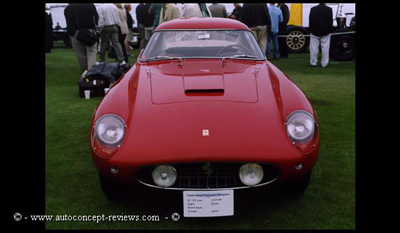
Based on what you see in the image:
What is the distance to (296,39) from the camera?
1275cm

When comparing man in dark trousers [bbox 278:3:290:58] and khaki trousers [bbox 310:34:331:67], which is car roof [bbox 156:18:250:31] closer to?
khaki trousers [bbox 310:34:331:67]

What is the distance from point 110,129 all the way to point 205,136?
0.62 meters

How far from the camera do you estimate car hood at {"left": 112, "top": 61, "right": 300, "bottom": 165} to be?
2.35 meters

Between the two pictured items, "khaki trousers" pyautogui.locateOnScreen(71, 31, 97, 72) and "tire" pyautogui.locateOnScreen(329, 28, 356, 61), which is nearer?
"khaki trousers" pyautogui.locateOnScreen(71, 31, 97, 72)

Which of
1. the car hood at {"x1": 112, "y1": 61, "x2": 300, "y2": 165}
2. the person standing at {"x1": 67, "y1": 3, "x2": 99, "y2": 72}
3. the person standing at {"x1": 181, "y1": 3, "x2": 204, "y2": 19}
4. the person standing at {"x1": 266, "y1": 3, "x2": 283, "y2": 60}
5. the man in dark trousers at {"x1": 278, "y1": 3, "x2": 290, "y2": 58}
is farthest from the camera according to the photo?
the man in dark trousers at {"x1": 278, "y1": 3, "x2": 290, "y2": 58}

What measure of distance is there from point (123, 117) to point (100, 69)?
411 centimetres

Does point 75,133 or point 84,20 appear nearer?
point 75,133

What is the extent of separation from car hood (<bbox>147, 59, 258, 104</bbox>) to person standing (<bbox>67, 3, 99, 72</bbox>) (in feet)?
15.2

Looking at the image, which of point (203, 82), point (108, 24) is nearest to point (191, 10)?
point (108, 24)

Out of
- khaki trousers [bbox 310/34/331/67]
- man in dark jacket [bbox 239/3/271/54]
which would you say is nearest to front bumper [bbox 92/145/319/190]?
man in dark jacket [bbox 239/3/271/54]

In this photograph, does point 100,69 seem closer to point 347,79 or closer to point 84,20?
point 84,20
